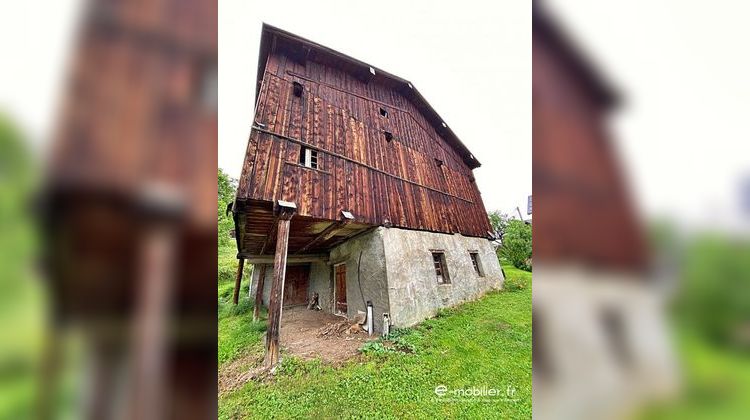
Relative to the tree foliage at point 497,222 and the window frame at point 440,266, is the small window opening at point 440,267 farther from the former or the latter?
the tree foliage at point 497,222

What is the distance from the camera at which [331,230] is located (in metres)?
6.25

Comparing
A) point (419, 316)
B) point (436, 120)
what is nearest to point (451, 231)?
point (419, 316)

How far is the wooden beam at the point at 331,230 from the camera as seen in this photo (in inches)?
210

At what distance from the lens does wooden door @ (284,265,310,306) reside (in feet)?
31.9

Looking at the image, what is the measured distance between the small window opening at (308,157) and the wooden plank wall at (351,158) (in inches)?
4.5

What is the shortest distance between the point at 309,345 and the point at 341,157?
436cm

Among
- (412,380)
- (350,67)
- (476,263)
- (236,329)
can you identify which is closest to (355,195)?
(412,380)

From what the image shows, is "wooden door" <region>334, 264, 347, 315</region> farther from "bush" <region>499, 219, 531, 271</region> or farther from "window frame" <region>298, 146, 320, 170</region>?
"bush" <region>499, 219, 531, 271</region>

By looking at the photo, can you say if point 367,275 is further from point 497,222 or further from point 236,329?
point 497,222

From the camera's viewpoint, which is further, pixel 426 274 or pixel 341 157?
pixel 426 274
